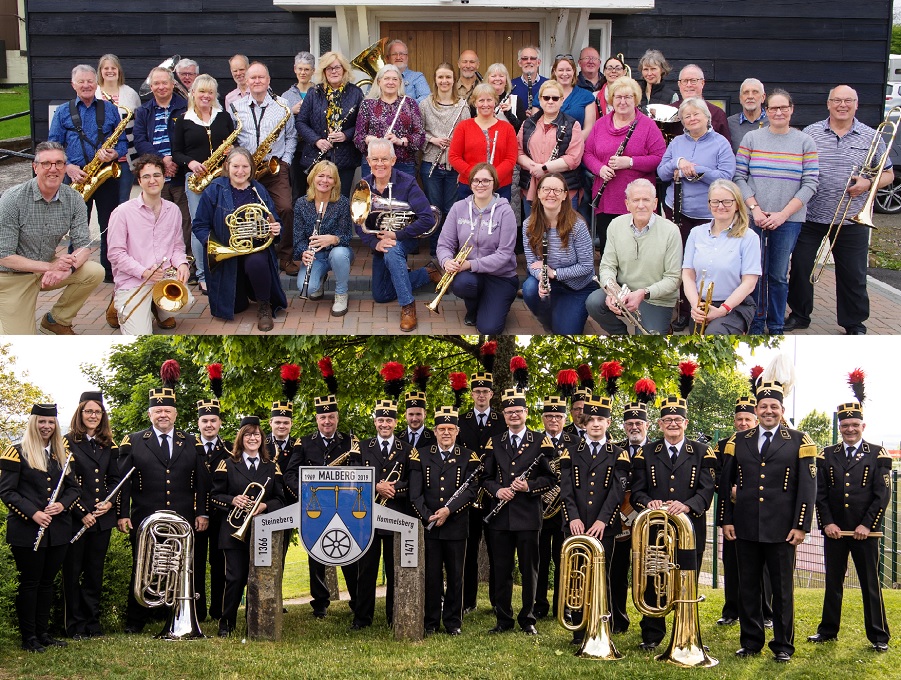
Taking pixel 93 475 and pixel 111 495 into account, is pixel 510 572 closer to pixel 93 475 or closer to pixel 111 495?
pixel 111 495

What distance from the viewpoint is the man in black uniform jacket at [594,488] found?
777cm

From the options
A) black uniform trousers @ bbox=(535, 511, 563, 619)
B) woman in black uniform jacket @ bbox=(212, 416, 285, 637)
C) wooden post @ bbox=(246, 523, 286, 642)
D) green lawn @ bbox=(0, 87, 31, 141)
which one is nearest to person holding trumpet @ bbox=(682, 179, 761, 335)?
black uniform trousers @ bbox=(535, 511, 563, 619)

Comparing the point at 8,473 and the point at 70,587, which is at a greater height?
the point at 8,473

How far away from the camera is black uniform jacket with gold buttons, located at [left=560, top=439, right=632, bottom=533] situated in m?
7.78

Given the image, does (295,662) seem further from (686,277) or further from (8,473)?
(686,277)

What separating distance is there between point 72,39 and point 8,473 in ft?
21.1

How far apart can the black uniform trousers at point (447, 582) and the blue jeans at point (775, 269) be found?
10.4 ft

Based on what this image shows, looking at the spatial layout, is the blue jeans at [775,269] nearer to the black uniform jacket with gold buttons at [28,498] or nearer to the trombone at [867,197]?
the trombone at [867,197]

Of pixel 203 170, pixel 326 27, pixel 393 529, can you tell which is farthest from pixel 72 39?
pixel 393 529

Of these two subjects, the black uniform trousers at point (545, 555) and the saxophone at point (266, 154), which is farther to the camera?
the saxophone at point (266, 154)

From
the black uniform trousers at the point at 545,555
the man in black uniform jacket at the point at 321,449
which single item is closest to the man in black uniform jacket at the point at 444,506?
the man in black uniform jacket at the point at 321,449

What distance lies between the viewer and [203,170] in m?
9.62

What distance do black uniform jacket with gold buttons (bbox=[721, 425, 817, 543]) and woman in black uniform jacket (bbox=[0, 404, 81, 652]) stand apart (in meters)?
4.77

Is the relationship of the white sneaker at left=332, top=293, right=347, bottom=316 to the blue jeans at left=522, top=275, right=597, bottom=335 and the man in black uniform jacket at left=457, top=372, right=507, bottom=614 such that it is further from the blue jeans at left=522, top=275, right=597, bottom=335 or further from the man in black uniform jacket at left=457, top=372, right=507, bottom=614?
the blue jeans at left=522, top=275, right=597, bottom=335
